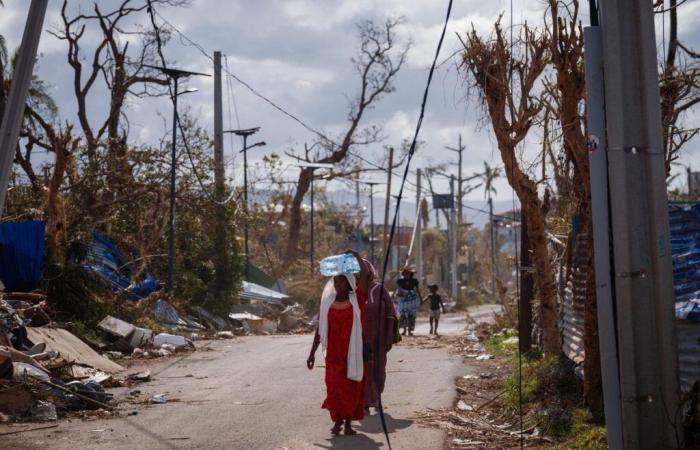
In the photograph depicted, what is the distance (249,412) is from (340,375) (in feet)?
4.88

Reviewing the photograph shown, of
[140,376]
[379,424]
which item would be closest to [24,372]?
[140,376]

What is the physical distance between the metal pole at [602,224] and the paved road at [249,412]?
2778 millimetres

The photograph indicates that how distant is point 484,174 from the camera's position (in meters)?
71.6

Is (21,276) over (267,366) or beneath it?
over

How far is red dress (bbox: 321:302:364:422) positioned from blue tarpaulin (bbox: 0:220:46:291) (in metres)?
9.27

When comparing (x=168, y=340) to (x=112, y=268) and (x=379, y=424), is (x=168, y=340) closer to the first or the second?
(x=112, y=268)

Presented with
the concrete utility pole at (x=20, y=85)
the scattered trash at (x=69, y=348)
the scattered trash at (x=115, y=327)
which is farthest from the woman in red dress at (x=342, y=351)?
the scattered trash at (x=115, y=327)

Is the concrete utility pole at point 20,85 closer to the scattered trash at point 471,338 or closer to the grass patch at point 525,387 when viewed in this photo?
the grass patch at point 525,387

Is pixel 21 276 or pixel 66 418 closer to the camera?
pixel 66 418

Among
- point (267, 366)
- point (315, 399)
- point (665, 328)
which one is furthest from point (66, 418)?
point (665, 328)

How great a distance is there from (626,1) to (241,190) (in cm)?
2706

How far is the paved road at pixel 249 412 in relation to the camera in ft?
27.3

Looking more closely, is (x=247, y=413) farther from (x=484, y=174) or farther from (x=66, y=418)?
(x=484, y=174)

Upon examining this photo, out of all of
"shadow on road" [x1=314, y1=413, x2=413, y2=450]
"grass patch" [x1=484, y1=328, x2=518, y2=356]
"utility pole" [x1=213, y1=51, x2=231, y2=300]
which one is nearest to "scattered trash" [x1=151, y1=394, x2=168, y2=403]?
"shadow on road" [x1=314, y1=413, x2=413, y2=450]
